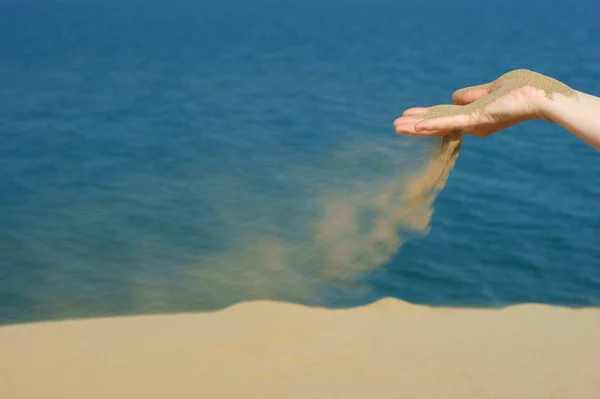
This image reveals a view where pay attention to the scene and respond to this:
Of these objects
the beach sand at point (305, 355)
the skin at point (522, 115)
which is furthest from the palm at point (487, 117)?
the beach sand at point (305, 355)

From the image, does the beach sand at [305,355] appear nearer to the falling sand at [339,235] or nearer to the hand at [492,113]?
the falling sand at [339,235]

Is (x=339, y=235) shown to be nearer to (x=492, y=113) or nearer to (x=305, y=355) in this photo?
(x=305, y=355)

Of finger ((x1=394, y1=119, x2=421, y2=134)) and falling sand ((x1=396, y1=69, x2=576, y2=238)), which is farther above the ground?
falling sand ((x1=396, y1=69, x2=576, y2=238))

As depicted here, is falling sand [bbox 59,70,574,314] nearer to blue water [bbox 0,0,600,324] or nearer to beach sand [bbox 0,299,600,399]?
blue water [bbox 0,0,600,324]

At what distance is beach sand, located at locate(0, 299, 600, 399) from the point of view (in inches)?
118

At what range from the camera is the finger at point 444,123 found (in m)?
2.53

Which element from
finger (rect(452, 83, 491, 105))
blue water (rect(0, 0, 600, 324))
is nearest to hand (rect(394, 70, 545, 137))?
finger (rect(452, 83, 491, 105))

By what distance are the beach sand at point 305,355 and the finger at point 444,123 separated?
3.36 feet

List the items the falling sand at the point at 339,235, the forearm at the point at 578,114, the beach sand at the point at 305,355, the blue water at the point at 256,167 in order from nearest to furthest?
the forearm at the point at 578,114 < the beach sand at the point at 305,355 < the falling sand at the point at 339,235 < the blue water at the point at 256,167

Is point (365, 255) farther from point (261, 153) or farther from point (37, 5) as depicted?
point (37, 5)

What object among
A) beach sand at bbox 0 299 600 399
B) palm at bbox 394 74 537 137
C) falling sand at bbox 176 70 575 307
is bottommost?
beach sand at bbox 0 299 600 399

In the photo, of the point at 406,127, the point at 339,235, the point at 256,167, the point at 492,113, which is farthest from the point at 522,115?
the point at 256,167

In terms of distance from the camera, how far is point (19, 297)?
Result: 14.9 feet

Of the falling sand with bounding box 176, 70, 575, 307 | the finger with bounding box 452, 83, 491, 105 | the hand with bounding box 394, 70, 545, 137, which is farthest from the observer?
the falling sand with bounding box 176, 70, 575, 307
